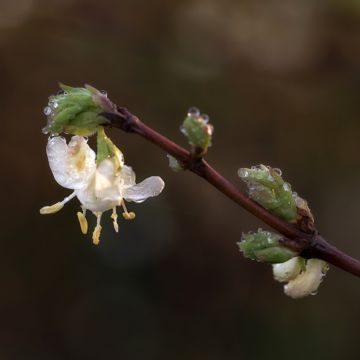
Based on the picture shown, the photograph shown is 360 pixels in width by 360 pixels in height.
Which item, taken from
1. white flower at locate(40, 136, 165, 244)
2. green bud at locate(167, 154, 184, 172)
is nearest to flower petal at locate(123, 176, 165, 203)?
white flower at locate(40, 136, 165, 244)

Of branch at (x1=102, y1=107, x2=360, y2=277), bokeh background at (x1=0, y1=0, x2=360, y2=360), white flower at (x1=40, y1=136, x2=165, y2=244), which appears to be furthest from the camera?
bokeh background at (x1=0, y1=0, x2=360, y2=360)

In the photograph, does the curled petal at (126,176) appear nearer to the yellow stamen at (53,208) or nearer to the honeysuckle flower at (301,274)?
the yellow stamen at (53,208)

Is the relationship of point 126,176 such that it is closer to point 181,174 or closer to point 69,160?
point 69,160

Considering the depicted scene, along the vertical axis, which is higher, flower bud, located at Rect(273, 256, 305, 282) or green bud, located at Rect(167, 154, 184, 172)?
green bud, located at Rect(167, 154, 184, 172)

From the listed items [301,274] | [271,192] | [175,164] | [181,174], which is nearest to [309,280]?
[301,274]

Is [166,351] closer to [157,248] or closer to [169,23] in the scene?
[157,248]

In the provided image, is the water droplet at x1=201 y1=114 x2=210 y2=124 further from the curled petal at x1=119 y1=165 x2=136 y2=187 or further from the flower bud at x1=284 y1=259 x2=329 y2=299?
the flower bud at x1=284 y1=259 x2=329 y2=299

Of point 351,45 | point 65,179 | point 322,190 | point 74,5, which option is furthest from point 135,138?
point 65,179
